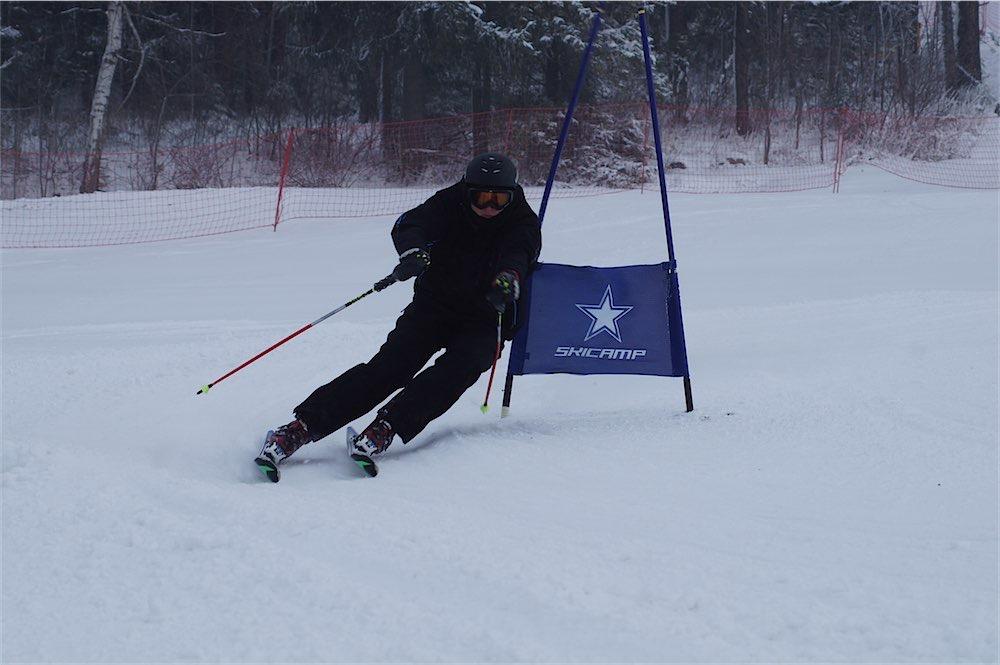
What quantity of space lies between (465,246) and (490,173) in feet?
1.27

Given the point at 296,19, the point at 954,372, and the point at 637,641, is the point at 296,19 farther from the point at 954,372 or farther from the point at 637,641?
Result: the point at 637,641

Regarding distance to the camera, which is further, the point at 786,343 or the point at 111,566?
the point at 786,343

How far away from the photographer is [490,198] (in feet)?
14.6

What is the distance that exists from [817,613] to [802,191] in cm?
1469

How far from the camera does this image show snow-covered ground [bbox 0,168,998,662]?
244cm

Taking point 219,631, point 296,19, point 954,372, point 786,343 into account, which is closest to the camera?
point 219,631

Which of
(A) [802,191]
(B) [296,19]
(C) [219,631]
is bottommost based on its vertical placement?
(C) [219,631]

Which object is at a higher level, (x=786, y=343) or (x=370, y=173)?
(x=370, y=173)

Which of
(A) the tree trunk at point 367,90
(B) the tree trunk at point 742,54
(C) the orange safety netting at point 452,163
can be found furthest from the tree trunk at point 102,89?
(B) the tree trunk at point 742,54

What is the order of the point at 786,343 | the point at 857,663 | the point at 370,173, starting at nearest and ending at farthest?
the point at 857,663
the point at 786,343
the point at 370,173

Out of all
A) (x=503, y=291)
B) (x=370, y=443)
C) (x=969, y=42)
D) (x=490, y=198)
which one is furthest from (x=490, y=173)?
(x=969, y=42)

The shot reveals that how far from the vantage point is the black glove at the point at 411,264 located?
4223mm

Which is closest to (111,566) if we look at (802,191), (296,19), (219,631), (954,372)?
(219,631)

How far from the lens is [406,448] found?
4.42 meters
